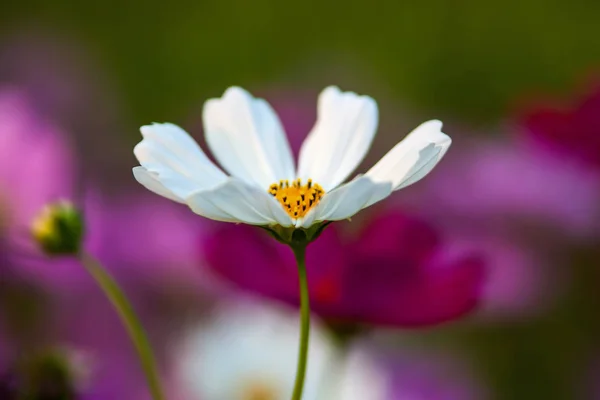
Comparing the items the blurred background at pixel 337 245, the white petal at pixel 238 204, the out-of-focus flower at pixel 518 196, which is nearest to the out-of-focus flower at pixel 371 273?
the blurred background at pixel 337 245

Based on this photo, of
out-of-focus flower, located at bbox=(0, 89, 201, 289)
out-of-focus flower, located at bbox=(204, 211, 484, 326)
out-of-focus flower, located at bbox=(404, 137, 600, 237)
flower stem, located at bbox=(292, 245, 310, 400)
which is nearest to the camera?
flower stem, located at bbox=(292, 245, 310, 400)

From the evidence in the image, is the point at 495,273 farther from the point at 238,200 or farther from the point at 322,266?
the point at 238,200

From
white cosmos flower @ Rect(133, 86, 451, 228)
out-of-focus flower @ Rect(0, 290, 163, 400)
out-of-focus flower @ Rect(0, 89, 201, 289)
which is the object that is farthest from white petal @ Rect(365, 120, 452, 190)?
out-of-focus flower @ Rect(0, 89, 201, 289)

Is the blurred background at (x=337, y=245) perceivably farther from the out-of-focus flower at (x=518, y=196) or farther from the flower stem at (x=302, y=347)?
the flower stem at (x=302, y=347)

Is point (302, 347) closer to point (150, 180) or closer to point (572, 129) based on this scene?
point (150, 180)

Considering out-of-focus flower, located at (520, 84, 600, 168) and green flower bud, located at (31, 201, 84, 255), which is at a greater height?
out-of-focus flower, located at (520, 84, 600, 168)

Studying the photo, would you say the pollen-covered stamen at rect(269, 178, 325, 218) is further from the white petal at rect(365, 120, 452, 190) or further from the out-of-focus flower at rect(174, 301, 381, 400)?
the out-of-focus flower at rect(174, 301, 381, 400)

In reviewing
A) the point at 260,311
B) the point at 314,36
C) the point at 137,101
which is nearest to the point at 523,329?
the point at 260,311

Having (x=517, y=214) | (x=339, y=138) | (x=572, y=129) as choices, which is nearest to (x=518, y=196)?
(x=517, y=214)
